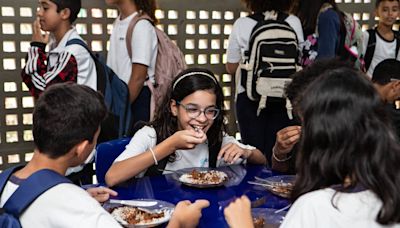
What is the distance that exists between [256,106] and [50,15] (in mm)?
1261

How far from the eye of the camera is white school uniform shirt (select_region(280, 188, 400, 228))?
940 millimetres

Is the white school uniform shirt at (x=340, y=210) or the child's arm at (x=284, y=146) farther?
the child's arm at (x=284, y=146)

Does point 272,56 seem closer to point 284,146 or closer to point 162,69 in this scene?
point 162,69

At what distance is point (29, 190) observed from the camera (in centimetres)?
111

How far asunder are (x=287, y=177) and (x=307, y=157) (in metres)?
0.82

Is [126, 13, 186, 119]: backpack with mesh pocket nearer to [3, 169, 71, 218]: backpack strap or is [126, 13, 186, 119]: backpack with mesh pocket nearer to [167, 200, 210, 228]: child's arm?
[167, 200, 210, 228]: child's arm

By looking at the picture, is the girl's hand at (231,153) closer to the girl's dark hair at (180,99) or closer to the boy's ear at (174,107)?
the girl's dark hair at (180,99)

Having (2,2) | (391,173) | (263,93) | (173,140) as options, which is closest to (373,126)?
(391,173)

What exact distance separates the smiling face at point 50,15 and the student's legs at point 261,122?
1136mm

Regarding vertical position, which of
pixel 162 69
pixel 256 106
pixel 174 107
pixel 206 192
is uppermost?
pixel 162 69

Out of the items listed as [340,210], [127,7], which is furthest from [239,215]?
[127,7]

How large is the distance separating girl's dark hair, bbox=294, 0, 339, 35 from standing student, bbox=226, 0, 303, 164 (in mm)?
140

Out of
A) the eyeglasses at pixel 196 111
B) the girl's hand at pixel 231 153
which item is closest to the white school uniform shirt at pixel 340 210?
the girl's hand at pixel 231 153

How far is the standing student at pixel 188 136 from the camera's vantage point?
70.9 inches
